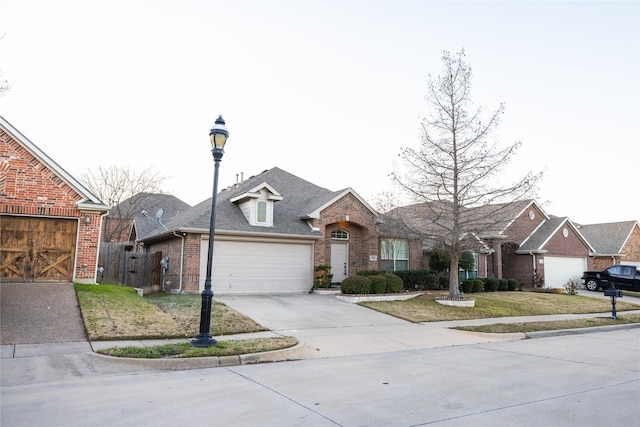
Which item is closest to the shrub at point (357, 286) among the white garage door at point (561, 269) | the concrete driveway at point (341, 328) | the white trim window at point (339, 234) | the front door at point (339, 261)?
the concrete driveway at point (341, 328)

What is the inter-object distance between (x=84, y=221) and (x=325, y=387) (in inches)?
464

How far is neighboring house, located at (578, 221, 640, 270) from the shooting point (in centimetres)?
3362

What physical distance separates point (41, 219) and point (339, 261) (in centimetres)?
1231

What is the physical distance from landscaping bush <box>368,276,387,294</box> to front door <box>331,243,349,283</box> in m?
3.49

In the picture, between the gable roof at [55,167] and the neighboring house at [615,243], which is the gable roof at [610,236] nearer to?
the neighboring house at [615,243]

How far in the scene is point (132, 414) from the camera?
521 centimetres

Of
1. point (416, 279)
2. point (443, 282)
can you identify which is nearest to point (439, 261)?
point (443, 282)

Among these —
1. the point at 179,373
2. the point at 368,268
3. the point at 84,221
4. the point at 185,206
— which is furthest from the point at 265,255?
the point at 185,206

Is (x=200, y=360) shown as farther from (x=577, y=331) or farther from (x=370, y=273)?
(x=370, y=273)

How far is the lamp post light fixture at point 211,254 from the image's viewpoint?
29.9 ft

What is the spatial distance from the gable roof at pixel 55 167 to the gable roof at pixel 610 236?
108 feet

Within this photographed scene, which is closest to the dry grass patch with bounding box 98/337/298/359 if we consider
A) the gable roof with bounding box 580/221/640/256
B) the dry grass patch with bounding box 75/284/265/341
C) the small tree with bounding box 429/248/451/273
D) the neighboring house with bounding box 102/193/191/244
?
the dry grass patch with bounding box 75/284/265/341

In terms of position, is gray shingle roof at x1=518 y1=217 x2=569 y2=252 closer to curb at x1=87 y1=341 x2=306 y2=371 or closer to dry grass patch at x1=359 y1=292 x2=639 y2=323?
dry grass patch at x1=359 y1=292 x2=639 y2=323

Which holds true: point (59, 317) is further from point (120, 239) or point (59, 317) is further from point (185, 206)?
point (185, 206)
